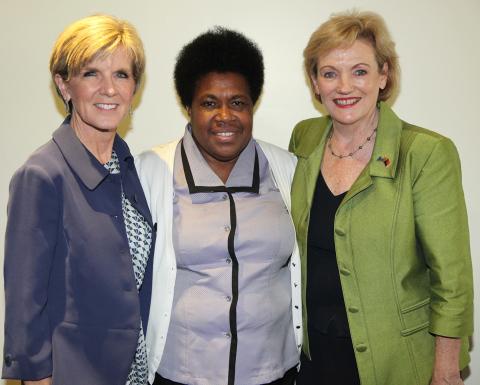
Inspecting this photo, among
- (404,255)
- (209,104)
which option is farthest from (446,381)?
(209,104)

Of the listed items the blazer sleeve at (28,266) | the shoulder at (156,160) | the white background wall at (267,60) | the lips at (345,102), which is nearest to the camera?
the blazer sleeve at (28,266)

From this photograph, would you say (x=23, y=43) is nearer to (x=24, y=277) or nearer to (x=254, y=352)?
(x=24, y=277)

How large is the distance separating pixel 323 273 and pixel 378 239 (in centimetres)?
25

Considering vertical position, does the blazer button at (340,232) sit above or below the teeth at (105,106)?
below

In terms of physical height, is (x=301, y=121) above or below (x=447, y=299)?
above

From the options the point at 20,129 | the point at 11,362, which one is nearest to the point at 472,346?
the point at 11,362

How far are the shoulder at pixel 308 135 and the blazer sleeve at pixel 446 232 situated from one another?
0.50m

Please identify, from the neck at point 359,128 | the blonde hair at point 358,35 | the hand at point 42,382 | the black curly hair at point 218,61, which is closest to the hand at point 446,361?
the neck at point 359,128

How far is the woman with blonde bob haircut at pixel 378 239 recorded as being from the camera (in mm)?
1699

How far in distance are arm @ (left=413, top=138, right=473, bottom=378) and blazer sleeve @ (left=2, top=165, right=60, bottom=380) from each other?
3.96 ft

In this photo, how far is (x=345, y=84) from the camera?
1806 millimetres

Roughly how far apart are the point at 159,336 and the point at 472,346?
169 cm

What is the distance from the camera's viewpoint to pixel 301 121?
236 cm

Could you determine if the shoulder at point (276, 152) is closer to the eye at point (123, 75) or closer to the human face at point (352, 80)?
the human face at point (352, 80)
